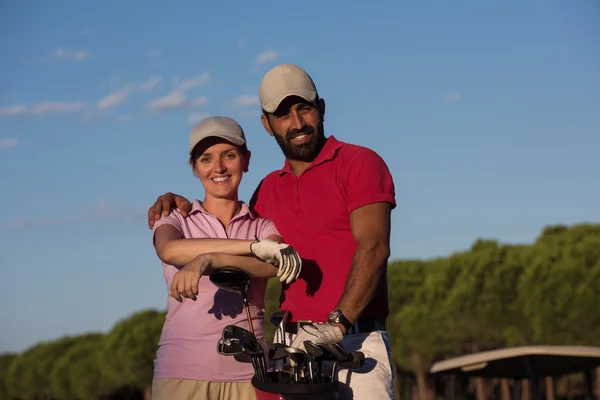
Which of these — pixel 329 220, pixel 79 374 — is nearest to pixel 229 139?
Result: pixel 329 220

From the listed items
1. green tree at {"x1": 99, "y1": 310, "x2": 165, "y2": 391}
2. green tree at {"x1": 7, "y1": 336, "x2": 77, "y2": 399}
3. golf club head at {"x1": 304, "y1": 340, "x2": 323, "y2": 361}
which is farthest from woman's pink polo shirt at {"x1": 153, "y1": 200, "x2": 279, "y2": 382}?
green tree at {"x1": 7, "y1": 336, "x2": 77, "y2": 399}

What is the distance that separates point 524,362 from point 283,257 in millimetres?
10325

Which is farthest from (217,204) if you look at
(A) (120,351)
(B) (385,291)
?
(A) (120,351)

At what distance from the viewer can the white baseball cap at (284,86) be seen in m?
5.30

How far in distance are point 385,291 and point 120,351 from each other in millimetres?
46494

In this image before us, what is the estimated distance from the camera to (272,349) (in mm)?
4391

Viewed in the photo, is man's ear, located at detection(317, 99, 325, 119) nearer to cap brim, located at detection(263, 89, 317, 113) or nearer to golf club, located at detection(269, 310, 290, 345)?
cap brim, located at detection(263, 89, 317, 113)

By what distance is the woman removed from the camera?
5.09 metres

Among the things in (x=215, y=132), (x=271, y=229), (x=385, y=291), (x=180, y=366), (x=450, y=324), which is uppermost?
(x=450, y=324)

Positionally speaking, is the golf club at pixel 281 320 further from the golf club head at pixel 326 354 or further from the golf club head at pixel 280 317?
the golf club head at pixel 326 354

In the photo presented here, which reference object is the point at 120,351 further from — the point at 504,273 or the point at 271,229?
the point at 271,229

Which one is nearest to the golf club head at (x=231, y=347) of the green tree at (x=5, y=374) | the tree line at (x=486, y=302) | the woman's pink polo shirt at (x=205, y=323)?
the woman's pink polo shirt at (x=205, y=323)

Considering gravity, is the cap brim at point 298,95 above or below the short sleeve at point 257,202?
above

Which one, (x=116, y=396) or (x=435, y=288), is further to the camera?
(x=116, y=396)
